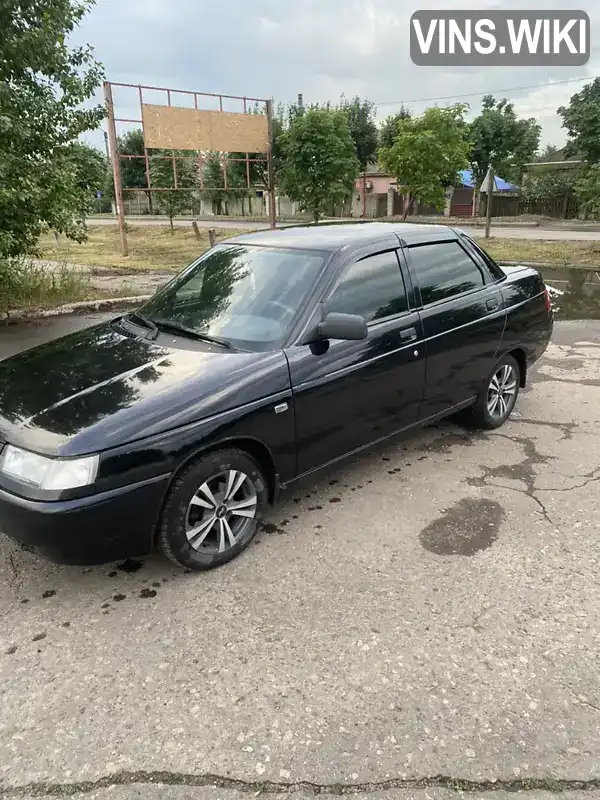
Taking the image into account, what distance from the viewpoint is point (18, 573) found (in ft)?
10.4

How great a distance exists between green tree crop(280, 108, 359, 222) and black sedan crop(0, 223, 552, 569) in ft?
60.5

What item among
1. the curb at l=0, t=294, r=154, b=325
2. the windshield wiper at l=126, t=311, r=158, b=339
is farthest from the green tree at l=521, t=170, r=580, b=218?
the windshield wiper at l=126, t=311, r=158, b=339

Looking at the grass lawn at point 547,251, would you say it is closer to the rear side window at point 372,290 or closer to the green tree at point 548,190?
the rear side window at point 372,290

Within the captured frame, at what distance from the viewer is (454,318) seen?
4.36 m

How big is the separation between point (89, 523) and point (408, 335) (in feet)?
7.62

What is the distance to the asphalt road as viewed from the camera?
6.95 feet

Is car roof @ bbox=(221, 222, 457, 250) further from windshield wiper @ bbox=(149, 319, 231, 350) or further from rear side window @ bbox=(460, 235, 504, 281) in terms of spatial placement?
windshield wiper @ bbox=(149, 319, 231, 350)

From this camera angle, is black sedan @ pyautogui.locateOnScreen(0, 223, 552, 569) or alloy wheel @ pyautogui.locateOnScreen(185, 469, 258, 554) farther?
alloy wheel @ pyautogui.locateOnScreen(185, 469, 258, 554)

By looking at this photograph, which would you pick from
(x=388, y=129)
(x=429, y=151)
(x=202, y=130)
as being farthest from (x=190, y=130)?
(x=388, y=129)

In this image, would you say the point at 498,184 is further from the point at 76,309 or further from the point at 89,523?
the point at 89,523

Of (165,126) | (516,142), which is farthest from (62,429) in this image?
(516,142)

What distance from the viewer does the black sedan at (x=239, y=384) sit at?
2.74 metres

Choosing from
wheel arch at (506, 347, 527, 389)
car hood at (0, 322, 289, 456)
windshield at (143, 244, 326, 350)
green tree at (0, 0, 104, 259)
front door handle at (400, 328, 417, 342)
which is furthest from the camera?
green tree at (0, 0, 104, 259)

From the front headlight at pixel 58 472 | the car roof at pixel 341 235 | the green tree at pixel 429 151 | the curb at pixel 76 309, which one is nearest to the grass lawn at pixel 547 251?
the green tree at pixel 429 151
